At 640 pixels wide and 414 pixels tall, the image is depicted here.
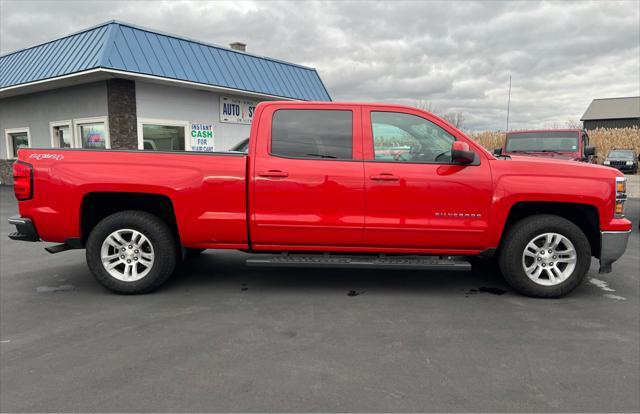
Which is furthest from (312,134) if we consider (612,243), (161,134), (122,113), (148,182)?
(161,134)

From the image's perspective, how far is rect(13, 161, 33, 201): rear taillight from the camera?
14.3 ft

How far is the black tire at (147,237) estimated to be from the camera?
14.4 feet

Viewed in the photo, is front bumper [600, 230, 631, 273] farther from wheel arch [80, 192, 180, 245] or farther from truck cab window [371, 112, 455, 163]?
wheel arch [80, 192, 180, 245]

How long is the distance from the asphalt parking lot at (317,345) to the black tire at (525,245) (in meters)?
0.15

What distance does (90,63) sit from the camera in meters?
10.9

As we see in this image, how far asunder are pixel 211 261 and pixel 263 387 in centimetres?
347

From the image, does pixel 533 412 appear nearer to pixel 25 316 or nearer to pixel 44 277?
pixel 25 316

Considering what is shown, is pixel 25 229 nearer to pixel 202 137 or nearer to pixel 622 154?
pixel 202 137

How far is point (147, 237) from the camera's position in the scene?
4.41m

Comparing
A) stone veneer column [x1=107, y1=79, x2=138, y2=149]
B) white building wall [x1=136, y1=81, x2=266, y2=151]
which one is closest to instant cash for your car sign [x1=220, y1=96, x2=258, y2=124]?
white building wall [x1=136, y1=81, x2=266, y2=151]

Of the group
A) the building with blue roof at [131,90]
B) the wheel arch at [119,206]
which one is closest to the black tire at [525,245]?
the wheel arch at [119,206]

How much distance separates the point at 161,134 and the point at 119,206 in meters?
9.09

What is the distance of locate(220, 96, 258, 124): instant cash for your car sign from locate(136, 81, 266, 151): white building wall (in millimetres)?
141

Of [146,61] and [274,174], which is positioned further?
[146,61]
